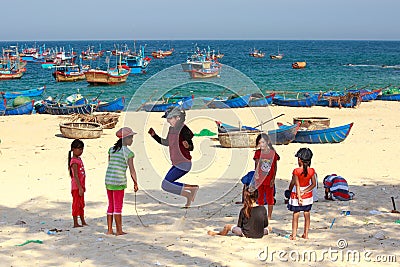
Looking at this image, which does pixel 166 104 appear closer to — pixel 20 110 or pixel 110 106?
pixel 110 106

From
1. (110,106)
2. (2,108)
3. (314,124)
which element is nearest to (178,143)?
(314,124)

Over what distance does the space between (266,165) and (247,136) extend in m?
Answer: 7.60

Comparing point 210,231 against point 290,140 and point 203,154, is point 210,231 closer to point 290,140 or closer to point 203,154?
point 203,154

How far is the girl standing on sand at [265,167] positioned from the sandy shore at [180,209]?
0.39m

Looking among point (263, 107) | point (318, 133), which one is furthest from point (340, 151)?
point (263, 107)

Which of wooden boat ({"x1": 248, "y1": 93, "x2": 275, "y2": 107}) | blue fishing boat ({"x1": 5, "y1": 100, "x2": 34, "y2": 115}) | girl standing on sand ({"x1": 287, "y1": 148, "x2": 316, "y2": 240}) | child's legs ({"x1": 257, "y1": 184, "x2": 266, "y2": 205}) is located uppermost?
girl standing on sand ({"x1": 287, "y1": 148, "x2": 316, "y2": 240})

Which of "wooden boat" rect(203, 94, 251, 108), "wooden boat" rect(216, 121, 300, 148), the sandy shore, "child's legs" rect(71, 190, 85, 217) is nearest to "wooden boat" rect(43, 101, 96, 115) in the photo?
the sandy shore

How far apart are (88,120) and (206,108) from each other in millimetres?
9496

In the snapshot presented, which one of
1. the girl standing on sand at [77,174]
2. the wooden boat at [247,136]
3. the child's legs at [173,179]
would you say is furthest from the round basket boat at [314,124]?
the girl standing on sand at [77,174]

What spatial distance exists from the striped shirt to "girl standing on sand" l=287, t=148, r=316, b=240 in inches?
78.7

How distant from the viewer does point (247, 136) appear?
14.4 metres

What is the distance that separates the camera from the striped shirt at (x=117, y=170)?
6.33 m

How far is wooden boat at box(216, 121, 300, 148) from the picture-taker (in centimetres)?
1450

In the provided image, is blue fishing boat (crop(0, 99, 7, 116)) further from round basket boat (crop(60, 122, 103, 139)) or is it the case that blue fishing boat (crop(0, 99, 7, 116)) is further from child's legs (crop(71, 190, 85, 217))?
child's legs (crop(71, 190, 85, 217))
